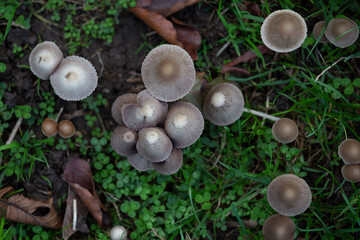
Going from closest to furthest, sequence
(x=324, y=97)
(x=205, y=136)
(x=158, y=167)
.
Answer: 1. (x=158, y=167)
2. (x=324, y=97)
3. (x=205, y=136)

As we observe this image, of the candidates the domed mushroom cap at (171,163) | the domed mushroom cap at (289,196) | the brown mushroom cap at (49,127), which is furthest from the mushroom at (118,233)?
the domed mushroom cap at (289,196)

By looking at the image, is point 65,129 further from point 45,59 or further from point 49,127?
point 45,59

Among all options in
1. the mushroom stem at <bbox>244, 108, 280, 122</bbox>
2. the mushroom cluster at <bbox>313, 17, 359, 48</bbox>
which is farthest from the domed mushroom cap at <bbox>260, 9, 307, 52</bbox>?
the mushroom stem at <bbox>244, 108, 280, 122</bbox>

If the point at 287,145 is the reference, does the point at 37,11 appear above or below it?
above

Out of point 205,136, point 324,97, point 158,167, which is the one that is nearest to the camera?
point 158,167

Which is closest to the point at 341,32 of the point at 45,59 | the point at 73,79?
the point at 73,79

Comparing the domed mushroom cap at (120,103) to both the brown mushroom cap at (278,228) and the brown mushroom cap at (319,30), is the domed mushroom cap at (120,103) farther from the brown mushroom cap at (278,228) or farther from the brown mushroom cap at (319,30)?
the brown mushroom cap at (319,30)

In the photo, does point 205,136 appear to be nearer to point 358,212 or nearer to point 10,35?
point 358,212

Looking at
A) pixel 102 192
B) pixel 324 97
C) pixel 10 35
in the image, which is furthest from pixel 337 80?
pixel 10 35
